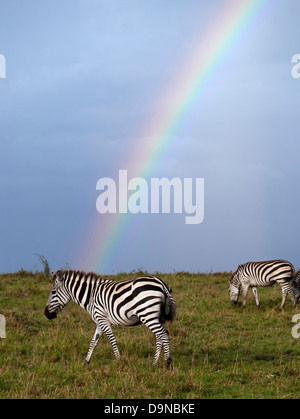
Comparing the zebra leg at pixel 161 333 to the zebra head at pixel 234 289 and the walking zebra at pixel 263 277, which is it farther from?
the zebra head at pixel 234 289

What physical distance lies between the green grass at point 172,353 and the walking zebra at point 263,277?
55 centimetres

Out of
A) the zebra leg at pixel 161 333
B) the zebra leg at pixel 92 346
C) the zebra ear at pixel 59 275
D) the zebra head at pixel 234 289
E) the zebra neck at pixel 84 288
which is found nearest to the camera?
the zebra leg at pixel 161 333

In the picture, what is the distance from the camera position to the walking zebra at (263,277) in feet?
61.5

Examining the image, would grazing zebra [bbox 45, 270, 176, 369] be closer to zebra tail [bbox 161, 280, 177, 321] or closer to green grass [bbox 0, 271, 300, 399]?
zebra tail [bbox 161, 280, 177, 321]

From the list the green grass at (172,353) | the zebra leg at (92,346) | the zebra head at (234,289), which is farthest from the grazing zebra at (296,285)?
the zebra leg at (92,346)

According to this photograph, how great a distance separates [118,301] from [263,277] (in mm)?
9925

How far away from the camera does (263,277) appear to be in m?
19.2

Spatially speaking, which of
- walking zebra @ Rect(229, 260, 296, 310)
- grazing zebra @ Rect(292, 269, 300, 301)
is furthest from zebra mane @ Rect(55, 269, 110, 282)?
grazing zebra @ Rect(292, 269, 300, 301)

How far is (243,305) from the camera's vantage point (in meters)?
18.8

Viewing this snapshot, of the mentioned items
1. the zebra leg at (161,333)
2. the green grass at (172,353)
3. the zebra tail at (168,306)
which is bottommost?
the green grass at (172,353)

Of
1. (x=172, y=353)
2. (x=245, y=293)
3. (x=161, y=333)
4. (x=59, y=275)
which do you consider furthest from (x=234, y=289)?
(x=161, y=333)

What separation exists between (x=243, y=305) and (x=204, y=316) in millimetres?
2804

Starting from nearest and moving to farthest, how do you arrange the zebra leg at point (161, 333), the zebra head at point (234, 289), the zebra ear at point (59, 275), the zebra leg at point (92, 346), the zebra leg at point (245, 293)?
1. the zebra leg at point (161, 333)
2. the zebra leg at point (92, 346)
3. the zebra ear at point (59, 275)
4. the zebra leg at point (245, 293)
5. the zebra head at point (234, 289)
